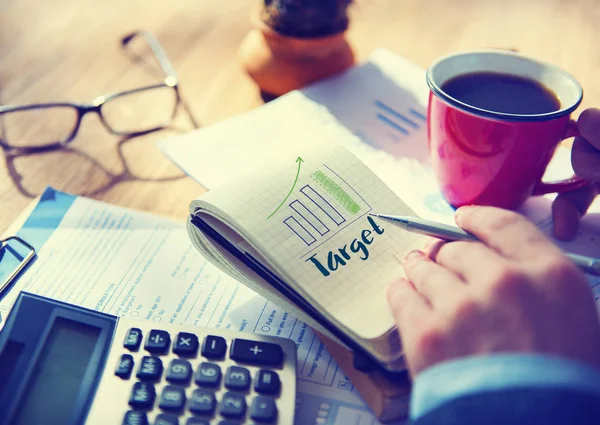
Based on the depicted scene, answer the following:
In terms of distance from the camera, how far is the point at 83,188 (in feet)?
1.80

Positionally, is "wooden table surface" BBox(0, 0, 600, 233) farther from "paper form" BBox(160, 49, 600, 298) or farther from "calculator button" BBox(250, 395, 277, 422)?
"calculator button" BBox(250, 395, 277, 422)

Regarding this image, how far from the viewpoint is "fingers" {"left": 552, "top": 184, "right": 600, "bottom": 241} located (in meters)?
0.49

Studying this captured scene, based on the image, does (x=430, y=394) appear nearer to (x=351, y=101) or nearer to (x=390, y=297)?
(x=390, y=297)

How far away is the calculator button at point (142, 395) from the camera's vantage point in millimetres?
345

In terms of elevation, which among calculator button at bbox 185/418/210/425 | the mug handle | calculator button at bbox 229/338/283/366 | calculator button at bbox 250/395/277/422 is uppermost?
the mug handle

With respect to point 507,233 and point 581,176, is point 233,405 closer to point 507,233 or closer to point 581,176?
→ point 507,233

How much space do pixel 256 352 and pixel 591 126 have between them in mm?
310

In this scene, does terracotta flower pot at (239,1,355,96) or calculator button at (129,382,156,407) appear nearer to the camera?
calculator button at (129,382,156,407)

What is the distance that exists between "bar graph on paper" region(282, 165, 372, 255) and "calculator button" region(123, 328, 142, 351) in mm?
119

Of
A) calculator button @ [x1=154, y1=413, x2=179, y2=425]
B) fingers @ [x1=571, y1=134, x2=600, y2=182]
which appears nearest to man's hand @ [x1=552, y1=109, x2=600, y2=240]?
fingers @ [x1=571, y1=134, x2=600, y2=182]

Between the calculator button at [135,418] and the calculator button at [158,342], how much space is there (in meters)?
0.04

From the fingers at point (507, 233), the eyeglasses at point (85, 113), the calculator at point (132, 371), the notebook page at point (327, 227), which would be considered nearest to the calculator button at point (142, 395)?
the calculator at point (132, 371)

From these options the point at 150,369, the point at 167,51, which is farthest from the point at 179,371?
the point at 167,51

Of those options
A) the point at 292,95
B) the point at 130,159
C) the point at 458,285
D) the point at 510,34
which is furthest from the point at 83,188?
the point at 510,34
